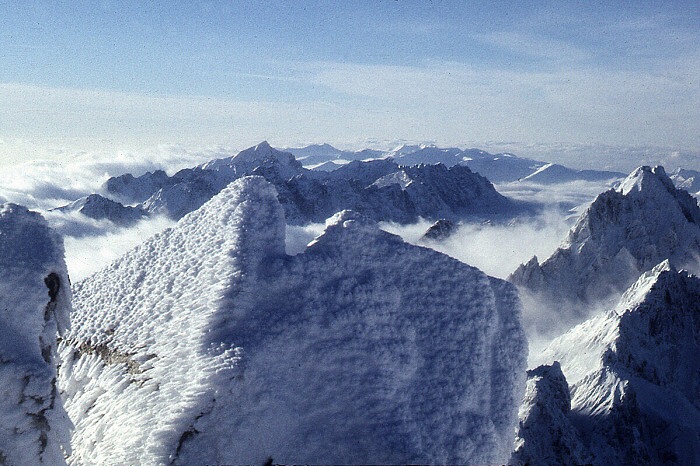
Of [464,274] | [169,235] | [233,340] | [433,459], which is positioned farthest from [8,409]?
[464,274]

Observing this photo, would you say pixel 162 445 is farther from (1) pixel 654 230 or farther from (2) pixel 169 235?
(1) pixel 654 230

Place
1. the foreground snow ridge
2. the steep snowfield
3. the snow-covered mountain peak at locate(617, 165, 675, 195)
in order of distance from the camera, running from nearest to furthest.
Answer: the steep snowfield, the foreground snow ridge, the snow-covered mountain peak at locate(617, 165, 675, 195)

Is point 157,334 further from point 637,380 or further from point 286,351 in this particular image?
point 637,380

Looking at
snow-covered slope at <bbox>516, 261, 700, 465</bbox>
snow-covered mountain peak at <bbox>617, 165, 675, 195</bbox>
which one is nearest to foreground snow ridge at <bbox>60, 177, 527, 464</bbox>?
snow-covered slope at <bbox>516, 261, 700, 465</bbox>

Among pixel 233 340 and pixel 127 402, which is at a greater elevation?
pixel 233 340

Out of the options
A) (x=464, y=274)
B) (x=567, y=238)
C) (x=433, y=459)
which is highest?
(x=464, y=274)

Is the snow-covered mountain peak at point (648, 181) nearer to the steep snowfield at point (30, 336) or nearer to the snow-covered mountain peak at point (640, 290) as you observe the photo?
the snow-covered mountain peak at point (640, 290)

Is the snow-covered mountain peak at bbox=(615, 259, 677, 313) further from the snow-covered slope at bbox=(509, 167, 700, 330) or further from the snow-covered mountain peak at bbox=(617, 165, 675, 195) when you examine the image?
the snow-covered mountain peak at bbox=(617, 165, 675, 195)

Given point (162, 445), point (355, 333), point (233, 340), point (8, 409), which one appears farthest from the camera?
point (355, 333)
